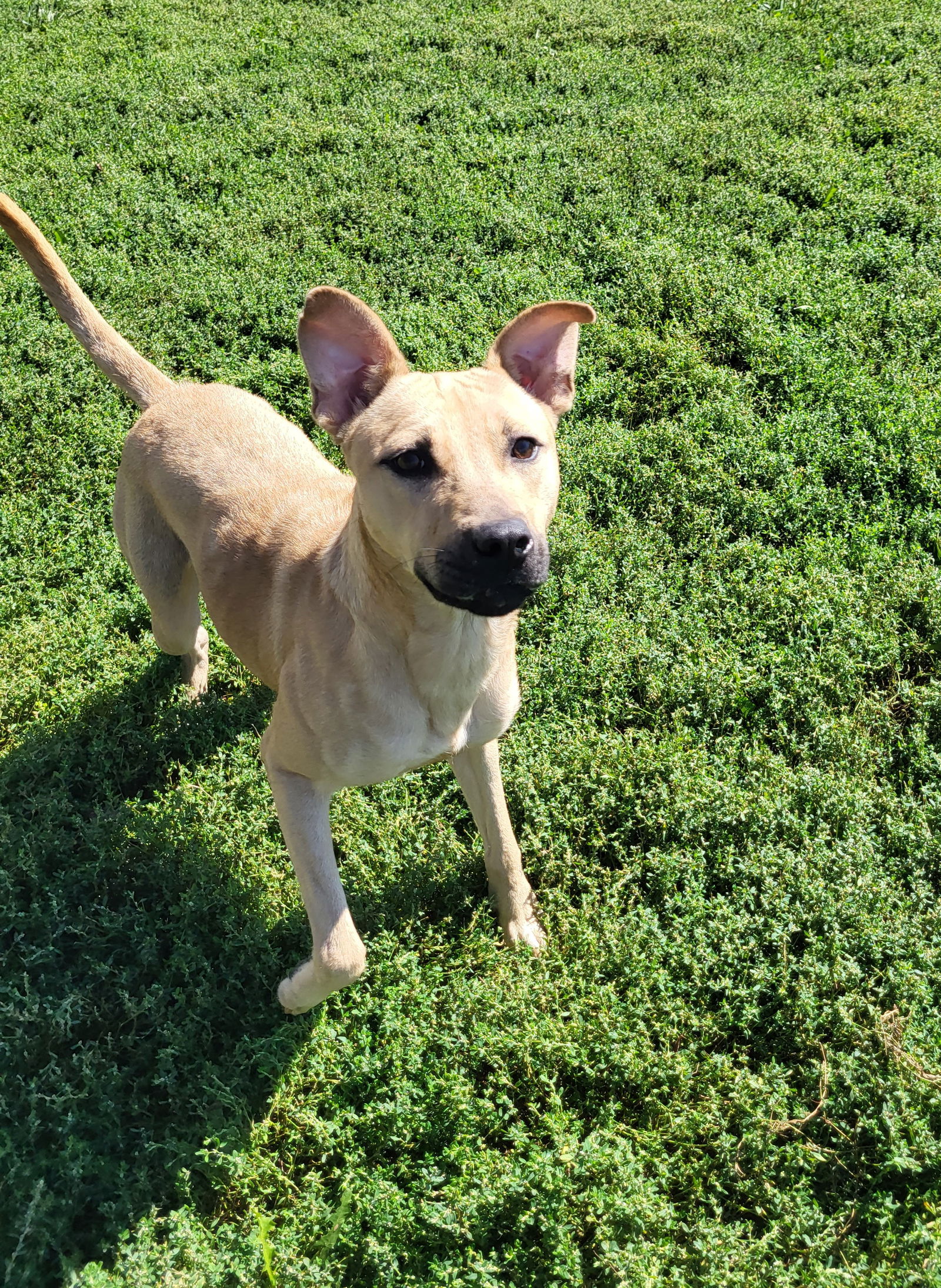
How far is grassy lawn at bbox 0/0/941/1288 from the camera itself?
3.24 meters

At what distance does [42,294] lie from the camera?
7.33m

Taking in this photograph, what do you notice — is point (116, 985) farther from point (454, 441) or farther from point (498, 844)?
point (454, 441)

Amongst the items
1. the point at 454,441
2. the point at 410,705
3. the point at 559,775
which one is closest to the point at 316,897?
the point at 410,705

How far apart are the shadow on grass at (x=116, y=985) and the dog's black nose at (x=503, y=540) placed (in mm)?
2072

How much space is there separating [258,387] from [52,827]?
3359 mm

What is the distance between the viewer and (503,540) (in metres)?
2.72

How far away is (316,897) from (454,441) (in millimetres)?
1633

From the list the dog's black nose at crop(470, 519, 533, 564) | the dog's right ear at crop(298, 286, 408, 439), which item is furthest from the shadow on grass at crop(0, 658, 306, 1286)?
the dog's black nose at crop(470, 519, 533, 564)

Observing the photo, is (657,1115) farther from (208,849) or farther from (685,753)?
(208,849)

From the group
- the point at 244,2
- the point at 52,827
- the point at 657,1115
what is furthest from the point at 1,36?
the point at 657,1115

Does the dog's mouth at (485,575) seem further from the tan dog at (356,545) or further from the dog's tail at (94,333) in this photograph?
the dog's tail at (94,333)

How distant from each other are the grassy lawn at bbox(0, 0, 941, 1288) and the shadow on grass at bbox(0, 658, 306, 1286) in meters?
0.02

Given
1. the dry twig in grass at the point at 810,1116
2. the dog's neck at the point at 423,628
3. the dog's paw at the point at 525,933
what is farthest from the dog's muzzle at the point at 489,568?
the dry twig in grass at the point at 810,1116

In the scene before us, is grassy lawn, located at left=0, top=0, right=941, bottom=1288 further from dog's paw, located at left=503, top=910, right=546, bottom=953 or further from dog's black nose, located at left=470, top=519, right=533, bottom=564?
dog's black nose, located at left=470, top=519, right=533, bottom=564
